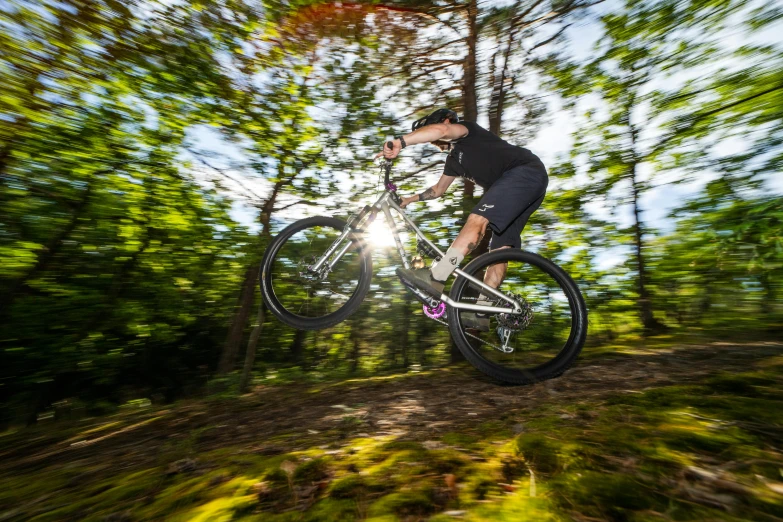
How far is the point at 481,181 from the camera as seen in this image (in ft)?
10.8

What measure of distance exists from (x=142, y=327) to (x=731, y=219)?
12.6 m

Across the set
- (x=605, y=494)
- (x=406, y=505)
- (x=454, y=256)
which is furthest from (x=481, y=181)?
(x=406, y=505)

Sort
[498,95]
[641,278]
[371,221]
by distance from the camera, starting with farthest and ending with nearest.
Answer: [641,278] → [498,95] → [371,221]

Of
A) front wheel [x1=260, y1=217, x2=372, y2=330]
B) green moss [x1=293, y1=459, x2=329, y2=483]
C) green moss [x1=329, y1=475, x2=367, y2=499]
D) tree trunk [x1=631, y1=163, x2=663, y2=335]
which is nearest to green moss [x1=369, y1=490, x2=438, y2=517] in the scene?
green moss [x1=329, y1=475, x2=367, y2=499]

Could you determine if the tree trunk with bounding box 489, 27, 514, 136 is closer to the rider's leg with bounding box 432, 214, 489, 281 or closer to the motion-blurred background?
the motion-blurred background

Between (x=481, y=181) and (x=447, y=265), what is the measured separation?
871mm

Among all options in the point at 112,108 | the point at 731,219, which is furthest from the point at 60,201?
the point at 731,219

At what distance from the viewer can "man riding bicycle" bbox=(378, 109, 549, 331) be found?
2.97m

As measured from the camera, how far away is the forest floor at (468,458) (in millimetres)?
1227

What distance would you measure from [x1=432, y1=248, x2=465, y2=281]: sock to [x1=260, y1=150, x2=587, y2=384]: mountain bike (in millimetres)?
89

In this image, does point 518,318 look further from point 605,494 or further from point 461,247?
point 605,494

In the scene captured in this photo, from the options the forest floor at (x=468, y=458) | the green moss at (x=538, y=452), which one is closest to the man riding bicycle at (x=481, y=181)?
the forest floor at (x=468, y=458)

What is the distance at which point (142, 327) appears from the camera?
941 centimetres

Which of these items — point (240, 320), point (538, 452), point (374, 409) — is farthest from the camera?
point (240, 320)
